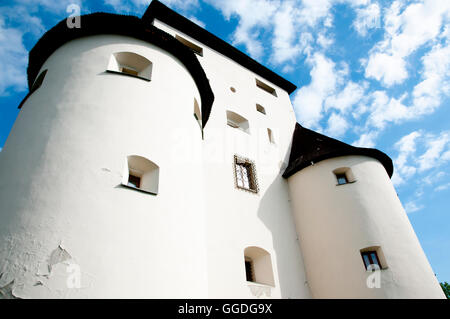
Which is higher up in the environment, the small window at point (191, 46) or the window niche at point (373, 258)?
the small window at point (191, 46)

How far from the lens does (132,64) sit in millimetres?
8328

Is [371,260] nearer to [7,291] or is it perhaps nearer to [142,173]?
[142,173]

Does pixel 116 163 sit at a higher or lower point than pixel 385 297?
→ higher

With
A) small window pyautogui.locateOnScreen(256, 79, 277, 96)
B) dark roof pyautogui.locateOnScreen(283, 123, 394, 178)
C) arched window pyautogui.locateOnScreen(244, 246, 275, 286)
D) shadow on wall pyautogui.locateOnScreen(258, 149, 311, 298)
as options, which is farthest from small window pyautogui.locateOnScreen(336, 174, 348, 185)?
small window pyautogui.locateOnScreen(256, 79, 277, 96)

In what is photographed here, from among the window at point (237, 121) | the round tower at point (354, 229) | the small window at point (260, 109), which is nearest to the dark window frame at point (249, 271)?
the round tower at point (354, 229)

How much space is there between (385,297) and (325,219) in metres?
2.83

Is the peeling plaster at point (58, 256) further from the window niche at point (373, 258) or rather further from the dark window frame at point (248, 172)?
the window niche at point (373, 258)

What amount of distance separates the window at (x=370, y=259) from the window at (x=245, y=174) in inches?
153

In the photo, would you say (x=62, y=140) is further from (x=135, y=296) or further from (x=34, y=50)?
(x=34, y=50)

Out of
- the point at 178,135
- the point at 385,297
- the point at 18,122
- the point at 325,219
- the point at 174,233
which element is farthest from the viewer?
the point at 325,219

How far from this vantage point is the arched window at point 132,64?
26.1 ft

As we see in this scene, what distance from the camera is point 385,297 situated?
7879 mm

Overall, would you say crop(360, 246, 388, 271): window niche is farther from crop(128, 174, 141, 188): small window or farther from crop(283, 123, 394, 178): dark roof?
crop(128, 174, 141, 188): small window
